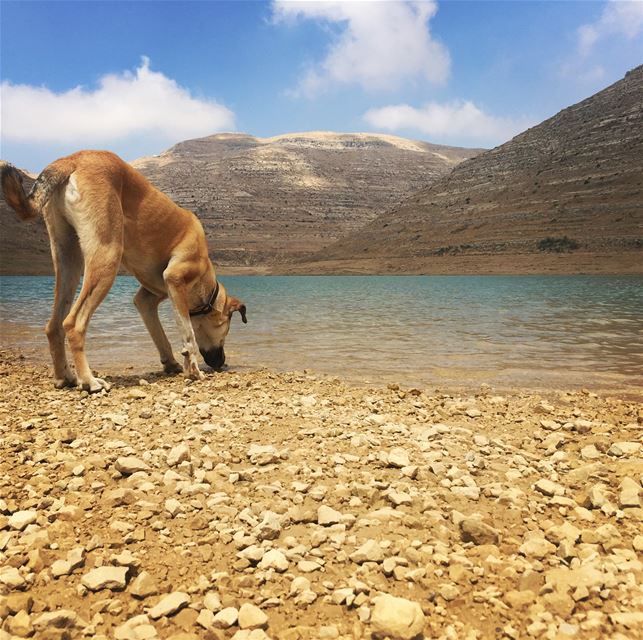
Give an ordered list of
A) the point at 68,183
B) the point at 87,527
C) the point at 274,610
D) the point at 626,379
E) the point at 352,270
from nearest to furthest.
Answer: the point at 274,610 < the point at 87,527 < the point at 68,183 < the point at 626,379 < the point at 352,270

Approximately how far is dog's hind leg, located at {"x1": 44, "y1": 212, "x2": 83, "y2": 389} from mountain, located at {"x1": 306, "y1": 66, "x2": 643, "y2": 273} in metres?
66.6

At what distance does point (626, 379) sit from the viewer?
880 centimetres

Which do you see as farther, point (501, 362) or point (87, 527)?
point (501, 362)

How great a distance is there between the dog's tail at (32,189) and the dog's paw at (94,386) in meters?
2.09

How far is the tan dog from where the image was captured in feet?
19.9

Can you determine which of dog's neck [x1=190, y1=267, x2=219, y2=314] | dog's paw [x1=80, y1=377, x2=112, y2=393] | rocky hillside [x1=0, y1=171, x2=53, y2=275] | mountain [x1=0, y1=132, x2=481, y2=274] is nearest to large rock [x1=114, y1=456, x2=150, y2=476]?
dog's paw [x1=80, y1=377, x2=112, y2=393]

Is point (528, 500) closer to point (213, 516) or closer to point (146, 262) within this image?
point (213, 516)

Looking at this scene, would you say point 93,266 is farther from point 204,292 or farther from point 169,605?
point 169,605

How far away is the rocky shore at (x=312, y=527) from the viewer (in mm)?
2363

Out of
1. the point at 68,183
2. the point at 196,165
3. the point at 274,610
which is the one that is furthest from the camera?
the point at 196,165

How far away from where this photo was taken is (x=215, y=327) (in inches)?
340

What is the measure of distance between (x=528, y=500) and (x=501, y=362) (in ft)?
23.7

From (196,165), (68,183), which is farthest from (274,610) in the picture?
(196,165)

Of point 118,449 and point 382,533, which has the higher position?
point 118,449
